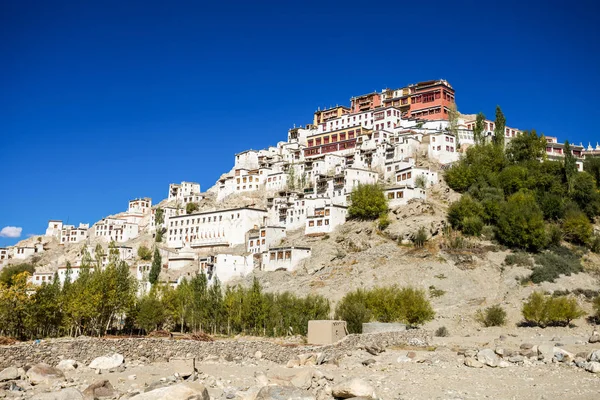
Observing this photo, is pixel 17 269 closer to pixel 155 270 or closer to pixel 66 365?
pixel 155 270

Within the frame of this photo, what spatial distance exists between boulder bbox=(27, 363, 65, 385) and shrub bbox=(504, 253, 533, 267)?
1947 inches

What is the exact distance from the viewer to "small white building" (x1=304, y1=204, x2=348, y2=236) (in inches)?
2965

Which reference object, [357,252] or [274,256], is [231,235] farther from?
[357,252]

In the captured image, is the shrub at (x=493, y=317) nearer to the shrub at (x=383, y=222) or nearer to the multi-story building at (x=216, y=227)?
the shrub at (x=383, y=222)

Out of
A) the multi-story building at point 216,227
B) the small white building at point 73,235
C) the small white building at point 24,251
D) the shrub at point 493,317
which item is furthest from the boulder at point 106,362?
the small white building at point 24,251

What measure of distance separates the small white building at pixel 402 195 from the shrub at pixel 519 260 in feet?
51.6

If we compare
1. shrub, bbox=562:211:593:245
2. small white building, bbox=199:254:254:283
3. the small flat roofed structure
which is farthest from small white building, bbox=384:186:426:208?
the small flat roofed structure

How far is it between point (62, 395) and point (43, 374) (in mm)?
4616

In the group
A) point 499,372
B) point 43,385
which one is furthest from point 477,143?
point 43,385

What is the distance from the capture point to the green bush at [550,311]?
4619cm

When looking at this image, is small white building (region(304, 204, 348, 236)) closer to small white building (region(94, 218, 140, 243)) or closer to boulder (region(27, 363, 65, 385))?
small white building (region(94, 218, 140, 243))

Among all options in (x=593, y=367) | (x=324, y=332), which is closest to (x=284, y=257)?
(x=324, y=332)

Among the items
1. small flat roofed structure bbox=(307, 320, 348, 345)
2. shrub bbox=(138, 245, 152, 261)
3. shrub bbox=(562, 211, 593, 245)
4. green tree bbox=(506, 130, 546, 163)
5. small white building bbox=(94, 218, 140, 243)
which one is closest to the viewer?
small flat roofed structure bbox=(307, 320, 348, 345)

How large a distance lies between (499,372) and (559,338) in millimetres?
15636
